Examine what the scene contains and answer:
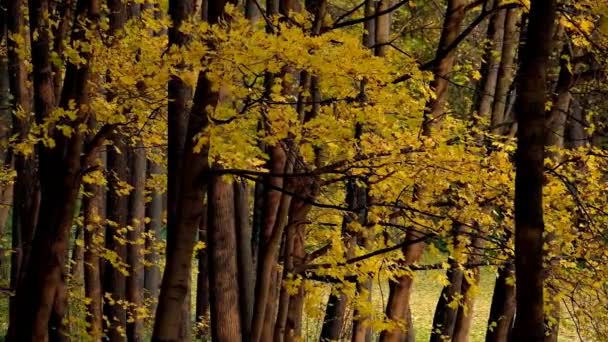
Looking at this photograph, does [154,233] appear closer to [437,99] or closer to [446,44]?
[437,99]

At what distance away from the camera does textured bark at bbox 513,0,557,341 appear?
4.56 metres

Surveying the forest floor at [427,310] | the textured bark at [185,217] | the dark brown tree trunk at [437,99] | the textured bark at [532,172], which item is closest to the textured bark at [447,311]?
the dark brown tree trunk at [437,99]

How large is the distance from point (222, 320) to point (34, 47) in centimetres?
345

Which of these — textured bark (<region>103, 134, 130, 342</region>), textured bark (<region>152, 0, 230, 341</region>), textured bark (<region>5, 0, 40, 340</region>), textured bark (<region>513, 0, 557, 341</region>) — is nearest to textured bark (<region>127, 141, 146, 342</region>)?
textured bark (<region>103, 134, 130, 342</region>)

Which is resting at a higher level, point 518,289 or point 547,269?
point 547,269

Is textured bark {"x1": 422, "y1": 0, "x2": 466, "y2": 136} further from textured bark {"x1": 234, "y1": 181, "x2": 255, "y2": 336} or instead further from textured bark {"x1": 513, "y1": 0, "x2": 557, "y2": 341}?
textured bark {"x1": 513, "y1": 0, "x2": 557, "y2": 341}

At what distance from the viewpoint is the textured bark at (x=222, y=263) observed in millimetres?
9305

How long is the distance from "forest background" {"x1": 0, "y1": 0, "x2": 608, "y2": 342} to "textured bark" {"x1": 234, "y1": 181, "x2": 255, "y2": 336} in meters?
0.02

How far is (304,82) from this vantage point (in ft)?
28.0

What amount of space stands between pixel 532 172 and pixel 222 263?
17.0 ft

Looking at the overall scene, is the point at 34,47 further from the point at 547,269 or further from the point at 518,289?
the point at 518,289

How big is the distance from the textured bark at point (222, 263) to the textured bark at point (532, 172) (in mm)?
5066

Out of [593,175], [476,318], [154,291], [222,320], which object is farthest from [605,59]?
[476,318]

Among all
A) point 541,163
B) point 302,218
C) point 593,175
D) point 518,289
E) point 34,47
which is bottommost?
point 518,289
